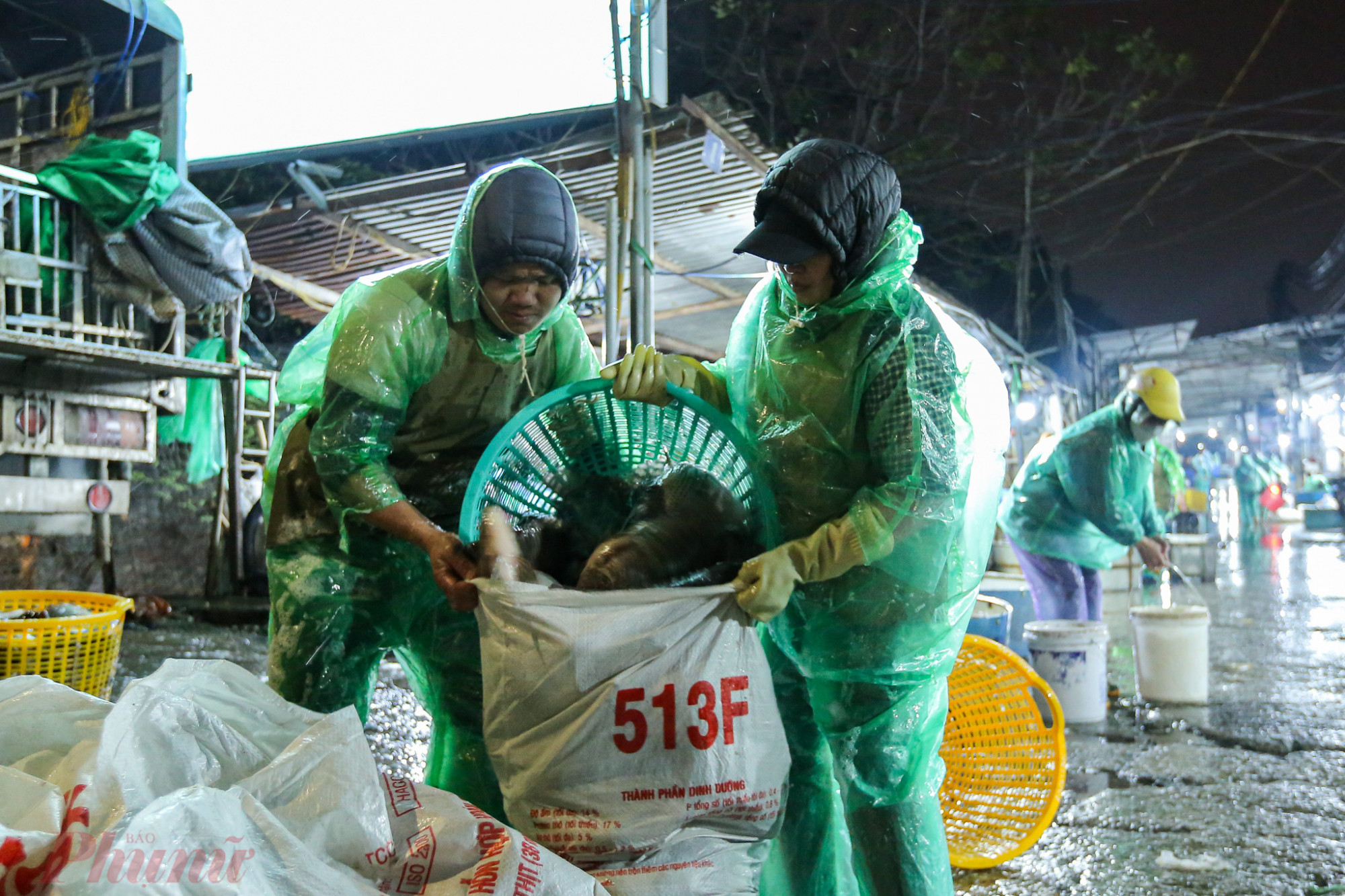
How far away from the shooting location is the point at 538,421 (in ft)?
7.06

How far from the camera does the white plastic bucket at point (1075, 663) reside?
4785mm

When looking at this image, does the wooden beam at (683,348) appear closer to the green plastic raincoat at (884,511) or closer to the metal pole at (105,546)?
the metal pole at (105,546)

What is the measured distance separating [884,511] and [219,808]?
3.95 feet

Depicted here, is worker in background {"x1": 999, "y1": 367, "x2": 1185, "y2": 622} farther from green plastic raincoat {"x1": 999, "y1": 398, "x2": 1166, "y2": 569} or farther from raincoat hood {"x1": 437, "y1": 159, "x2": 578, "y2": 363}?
raincoat hood {"x1": 437, "y1": 159, "x2": 578, "y2": 363}

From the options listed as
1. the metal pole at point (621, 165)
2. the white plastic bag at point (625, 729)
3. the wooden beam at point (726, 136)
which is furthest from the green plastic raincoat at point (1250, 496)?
Answer: the white plastic bag at point (625, 729)

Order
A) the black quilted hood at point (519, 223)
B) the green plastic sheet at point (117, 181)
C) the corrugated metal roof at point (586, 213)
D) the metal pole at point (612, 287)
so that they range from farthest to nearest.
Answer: the green plastic sheet at point (117, 181) < the corrugated metal roof at point (586, 213) < the metal pole at point (612, 287) < the black quilted hood at point (519, 223)

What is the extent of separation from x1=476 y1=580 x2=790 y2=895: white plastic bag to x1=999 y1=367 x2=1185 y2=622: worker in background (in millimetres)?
4055

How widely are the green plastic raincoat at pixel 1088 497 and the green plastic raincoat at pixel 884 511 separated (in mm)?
3526

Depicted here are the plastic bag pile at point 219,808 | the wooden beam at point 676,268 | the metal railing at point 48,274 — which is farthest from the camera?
the wooden beam at point 676,268

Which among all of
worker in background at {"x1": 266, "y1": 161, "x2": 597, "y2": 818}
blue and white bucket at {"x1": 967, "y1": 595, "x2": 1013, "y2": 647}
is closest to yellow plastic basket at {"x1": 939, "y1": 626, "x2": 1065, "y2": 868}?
blue and white bucket at {"x1": 967, "y1": 595, "x2": 1013, "y2": 647}

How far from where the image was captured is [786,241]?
1.89 meters

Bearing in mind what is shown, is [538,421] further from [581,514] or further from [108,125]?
[108,125]

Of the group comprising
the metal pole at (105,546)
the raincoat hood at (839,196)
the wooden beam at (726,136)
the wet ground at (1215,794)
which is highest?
the wooden beam at (726,136)

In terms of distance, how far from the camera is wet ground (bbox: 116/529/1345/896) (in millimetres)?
2973
